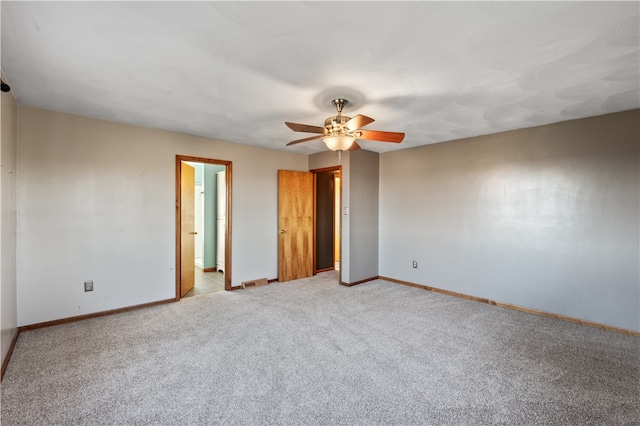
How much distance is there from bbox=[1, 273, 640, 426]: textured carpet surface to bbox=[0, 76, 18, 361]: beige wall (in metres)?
0.30

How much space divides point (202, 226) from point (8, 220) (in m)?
3.57

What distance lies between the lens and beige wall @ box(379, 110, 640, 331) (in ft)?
10.6

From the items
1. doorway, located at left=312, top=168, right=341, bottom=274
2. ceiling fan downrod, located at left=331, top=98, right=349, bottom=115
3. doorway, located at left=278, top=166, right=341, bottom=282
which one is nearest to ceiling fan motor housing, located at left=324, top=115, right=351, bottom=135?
ceiling fan downrod, located at left=331, top=98, right=349, bottom=115

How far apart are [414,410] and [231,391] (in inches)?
50.6

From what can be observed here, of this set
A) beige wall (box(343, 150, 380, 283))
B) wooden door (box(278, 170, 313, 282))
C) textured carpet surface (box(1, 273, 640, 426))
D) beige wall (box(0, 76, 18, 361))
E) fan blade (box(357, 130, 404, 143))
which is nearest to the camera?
textured carpet surface (box(1, 273, 640, 426))

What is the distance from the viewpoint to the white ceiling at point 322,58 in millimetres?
1616

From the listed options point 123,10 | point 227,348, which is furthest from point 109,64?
point 227,348

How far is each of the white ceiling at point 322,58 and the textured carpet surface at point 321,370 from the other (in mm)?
2397

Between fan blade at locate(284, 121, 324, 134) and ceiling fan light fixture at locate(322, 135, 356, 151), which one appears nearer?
fan blade at locate(284, 121, 324, 134)

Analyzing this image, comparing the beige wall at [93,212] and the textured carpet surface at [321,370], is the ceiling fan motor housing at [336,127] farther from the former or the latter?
the beige wall at [93,212]

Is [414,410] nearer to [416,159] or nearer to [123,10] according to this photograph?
[123,10]

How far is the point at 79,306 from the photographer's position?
3406 millimetres

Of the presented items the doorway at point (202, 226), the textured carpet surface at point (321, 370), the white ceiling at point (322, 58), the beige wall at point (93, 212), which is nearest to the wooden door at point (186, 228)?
the doorway at point (202, 226)

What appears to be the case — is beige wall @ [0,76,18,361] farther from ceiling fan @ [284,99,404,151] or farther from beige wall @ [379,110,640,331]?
beige wall @ [379,110,640,331]
